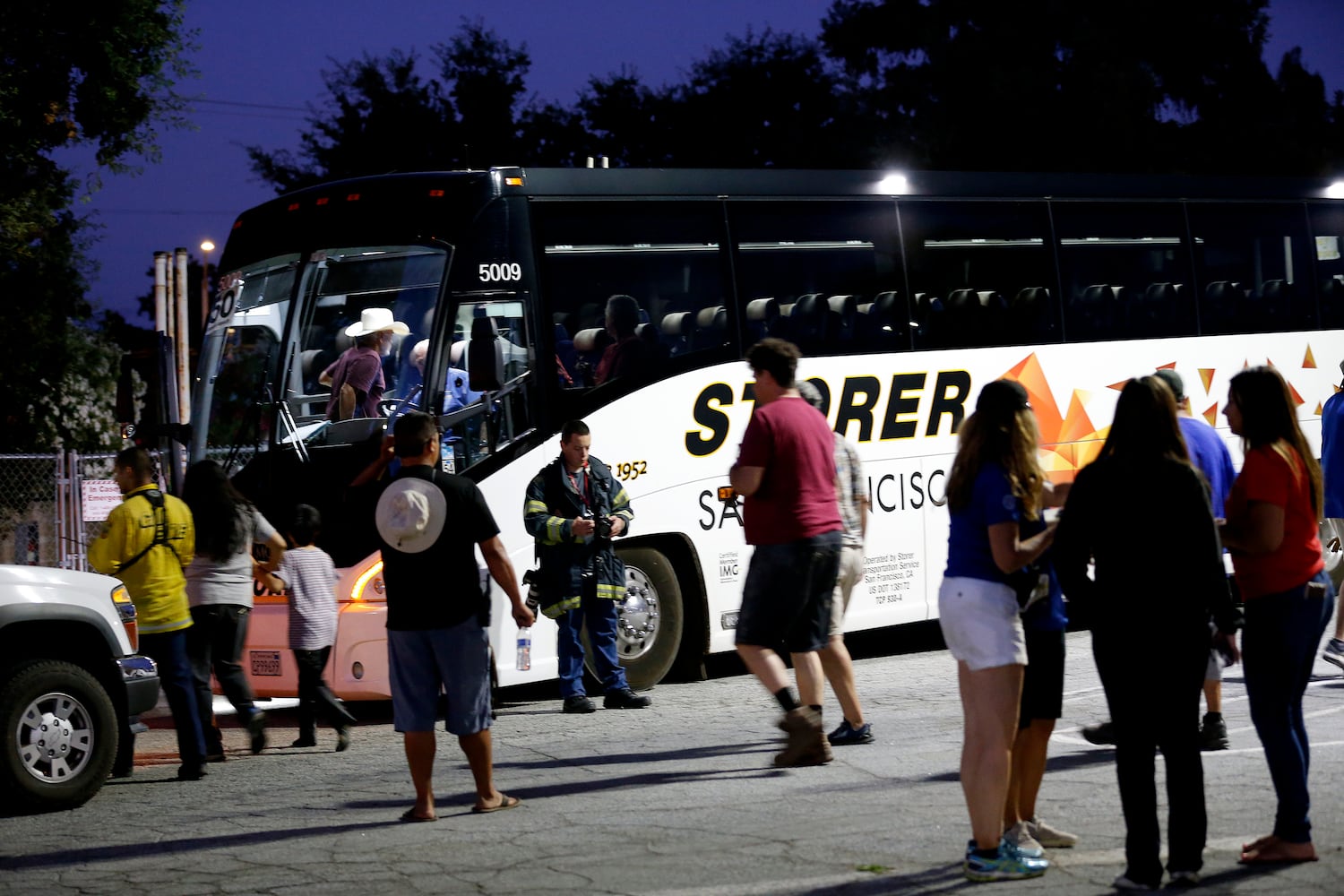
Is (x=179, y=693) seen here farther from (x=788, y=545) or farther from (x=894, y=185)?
(x=894, y=185)

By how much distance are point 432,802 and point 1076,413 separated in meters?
7.93

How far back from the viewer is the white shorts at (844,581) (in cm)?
830

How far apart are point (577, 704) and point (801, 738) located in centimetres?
304

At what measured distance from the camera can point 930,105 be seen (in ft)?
136

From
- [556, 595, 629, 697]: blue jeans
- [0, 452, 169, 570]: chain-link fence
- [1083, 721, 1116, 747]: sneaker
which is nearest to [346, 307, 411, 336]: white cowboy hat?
[556, 595, 629, 697]: blue jeans

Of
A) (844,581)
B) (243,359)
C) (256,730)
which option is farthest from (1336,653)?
(243,359)

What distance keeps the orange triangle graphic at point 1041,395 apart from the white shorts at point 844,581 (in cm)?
465

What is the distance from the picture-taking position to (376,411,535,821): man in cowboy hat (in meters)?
7.05

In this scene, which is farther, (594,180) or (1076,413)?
(1076,413)

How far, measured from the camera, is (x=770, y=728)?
959cm

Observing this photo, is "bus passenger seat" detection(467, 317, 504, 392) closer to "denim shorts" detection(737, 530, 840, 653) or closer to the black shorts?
"denim shorts" detection(737, 530, 840, 653)

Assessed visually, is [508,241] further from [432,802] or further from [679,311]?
[432,802]

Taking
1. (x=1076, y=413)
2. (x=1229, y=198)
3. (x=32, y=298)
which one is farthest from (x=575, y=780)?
(x=32, y=298)

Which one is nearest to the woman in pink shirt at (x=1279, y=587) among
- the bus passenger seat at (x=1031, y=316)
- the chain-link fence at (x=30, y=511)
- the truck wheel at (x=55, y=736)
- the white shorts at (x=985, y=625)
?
the white shorts at (x=985, y=625)
